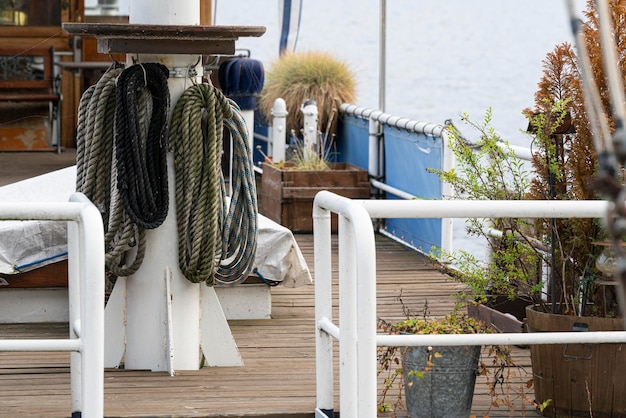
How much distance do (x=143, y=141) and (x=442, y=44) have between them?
58.3m

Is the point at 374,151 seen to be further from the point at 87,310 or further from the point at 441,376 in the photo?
the point at 87,310

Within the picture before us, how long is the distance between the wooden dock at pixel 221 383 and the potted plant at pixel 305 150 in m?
3.16

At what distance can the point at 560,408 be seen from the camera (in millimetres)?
4355

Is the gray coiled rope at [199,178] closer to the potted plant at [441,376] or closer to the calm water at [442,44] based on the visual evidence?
the potted plant at [441,376]

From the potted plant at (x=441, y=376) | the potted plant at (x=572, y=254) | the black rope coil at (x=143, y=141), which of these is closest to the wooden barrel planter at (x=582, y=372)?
the potted plant at (x=572, y=254)

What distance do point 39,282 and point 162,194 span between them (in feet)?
4.54

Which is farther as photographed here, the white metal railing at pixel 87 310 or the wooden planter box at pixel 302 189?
the wooden planter box at pixel 302 189

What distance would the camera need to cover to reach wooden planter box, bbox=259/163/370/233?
31.0 ft

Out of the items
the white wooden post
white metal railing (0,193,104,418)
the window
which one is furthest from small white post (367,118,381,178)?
white metal railing (0,193,104,418)

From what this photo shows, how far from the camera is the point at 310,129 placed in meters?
10.2

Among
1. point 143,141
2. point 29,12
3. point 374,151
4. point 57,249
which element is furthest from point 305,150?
point 143,141

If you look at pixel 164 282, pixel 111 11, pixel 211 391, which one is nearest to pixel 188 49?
pixel 164 282

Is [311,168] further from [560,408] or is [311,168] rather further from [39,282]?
[560,408]

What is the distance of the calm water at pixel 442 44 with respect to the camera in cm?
4094
